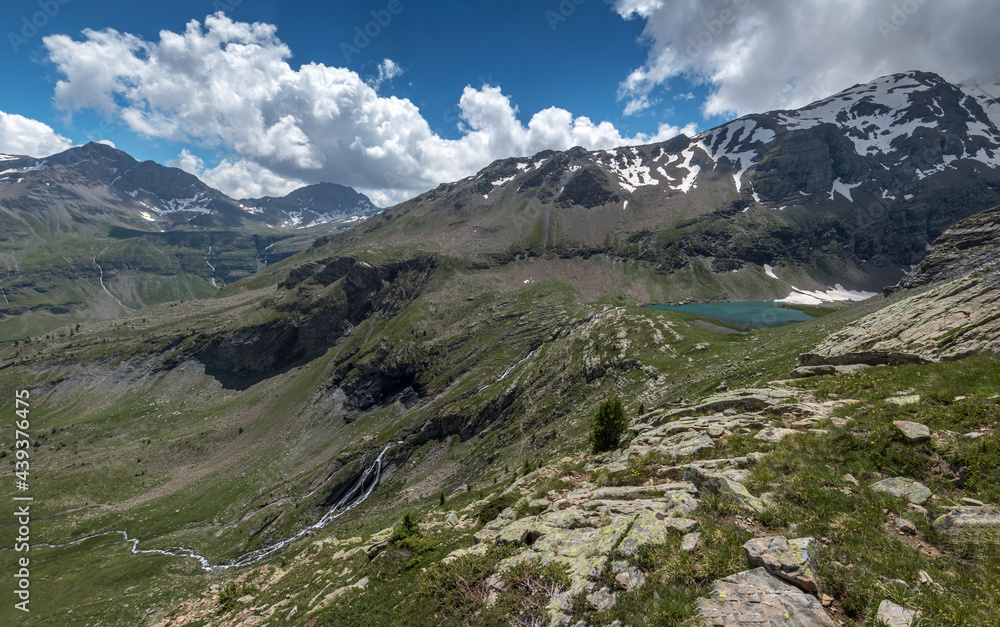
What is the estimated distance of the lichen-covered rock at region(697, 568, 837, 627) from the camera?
7426 mm

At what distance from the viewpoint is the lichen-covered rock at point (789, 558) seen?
809cm

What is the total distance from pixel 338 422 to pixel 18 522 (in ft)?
233

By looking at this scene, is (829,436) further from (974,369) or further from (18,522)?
(18,522)

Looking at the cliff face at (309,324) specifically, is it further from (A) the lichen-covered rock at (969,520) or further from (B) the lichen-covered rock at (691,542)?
(A) the lichen-covered rock at (969,520)

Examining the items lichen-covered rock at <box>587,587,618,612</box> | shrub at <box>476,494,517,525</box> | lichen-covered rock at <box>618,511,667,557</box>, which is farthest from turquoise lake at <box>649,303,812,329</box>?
lichen-covered rock at <box>587,587,618,612</box>

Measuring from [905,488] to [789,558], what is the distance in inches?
217

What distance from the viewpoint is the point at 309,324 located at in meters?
185

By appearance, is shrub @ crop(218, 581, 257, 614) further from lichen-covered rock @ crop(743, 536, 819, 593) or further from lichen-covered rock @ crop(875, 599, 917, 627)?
lichen-covered rock @ crop(875, 599, 917, 627)

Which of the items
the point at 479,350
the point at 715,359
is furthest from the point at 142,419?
the point at 715,359

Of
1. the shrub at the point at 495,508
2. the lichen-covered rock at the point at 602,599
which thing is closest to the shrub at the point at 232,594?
the shrub at the point at 495,508

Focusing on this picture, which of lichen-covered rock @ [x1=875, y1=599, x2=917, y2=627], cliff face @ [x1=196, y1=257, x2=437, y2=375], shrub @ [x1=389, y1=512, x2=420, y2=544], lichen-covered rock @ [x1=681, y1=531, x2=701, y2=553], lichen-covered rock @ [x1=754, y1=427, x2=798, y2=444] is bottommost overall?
shrub @ [x1=389, y1=512, x2=420, y2=544]

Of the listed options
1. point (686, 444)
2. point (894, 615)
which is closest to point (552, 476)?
point (686, 444)

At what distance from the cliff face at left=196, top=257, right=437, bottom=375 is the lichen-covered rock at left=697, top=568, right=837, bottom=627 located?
17873 cm

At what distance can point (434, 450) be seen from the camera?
267ft
